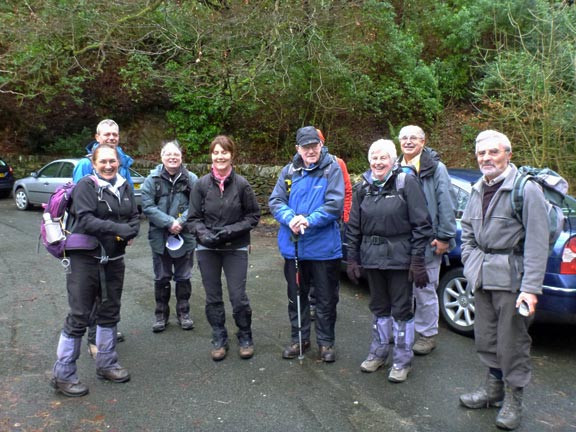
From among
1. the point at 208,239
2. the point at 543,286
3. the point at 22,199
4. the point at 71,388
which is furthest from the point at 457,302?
the point at 22,199

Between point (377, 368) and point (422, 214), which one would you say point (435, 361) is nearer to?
point (377, 368)

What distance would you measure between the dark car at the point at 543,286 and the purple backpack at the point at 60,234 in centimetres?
344

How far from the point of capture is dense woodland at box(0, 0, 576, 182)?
11.1 m

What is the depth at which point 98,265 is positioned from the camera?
13.7ft

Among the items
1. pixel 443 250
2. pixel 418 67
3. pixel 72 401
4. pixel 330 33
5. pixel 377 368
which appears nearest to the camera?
pixel 72 401

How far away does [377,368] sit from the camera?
4555mm

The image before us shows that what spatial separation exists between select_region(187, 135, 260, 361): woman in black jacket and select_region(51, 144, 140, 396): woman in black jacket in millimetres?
649

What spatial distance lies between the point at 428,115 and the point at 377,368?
13.0 m

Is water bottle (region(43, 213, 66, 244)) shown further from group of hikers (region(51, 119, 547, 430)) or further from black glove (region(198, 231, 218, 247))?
black glove (region(198, 231, 218, 247))

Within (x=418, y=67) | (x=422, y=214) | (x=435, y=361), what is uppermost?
(x=418, y=67)

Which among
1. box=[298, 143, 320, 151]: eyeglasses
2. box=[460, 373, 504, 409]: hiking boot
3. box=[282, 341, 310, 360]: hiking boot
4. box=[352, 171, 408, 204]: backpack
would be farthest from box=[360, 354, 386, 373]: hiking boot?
box=[298, 143, 320, 151]: eyeglasses

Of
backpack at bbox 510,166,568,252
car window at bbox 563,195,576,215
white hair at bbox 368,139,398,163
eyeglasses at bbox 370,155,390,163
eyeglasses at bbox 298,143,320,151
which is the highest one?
eyeglasses at bbox 298,143,320,151

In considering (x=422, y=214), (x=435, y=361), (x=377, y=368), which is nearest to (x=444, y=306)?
(x=435, y=361)

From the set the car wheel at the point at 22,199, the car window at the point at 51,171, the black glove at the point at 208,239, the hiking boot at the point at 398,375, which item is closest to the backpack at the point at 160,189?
the black glove at the point at 208,239
